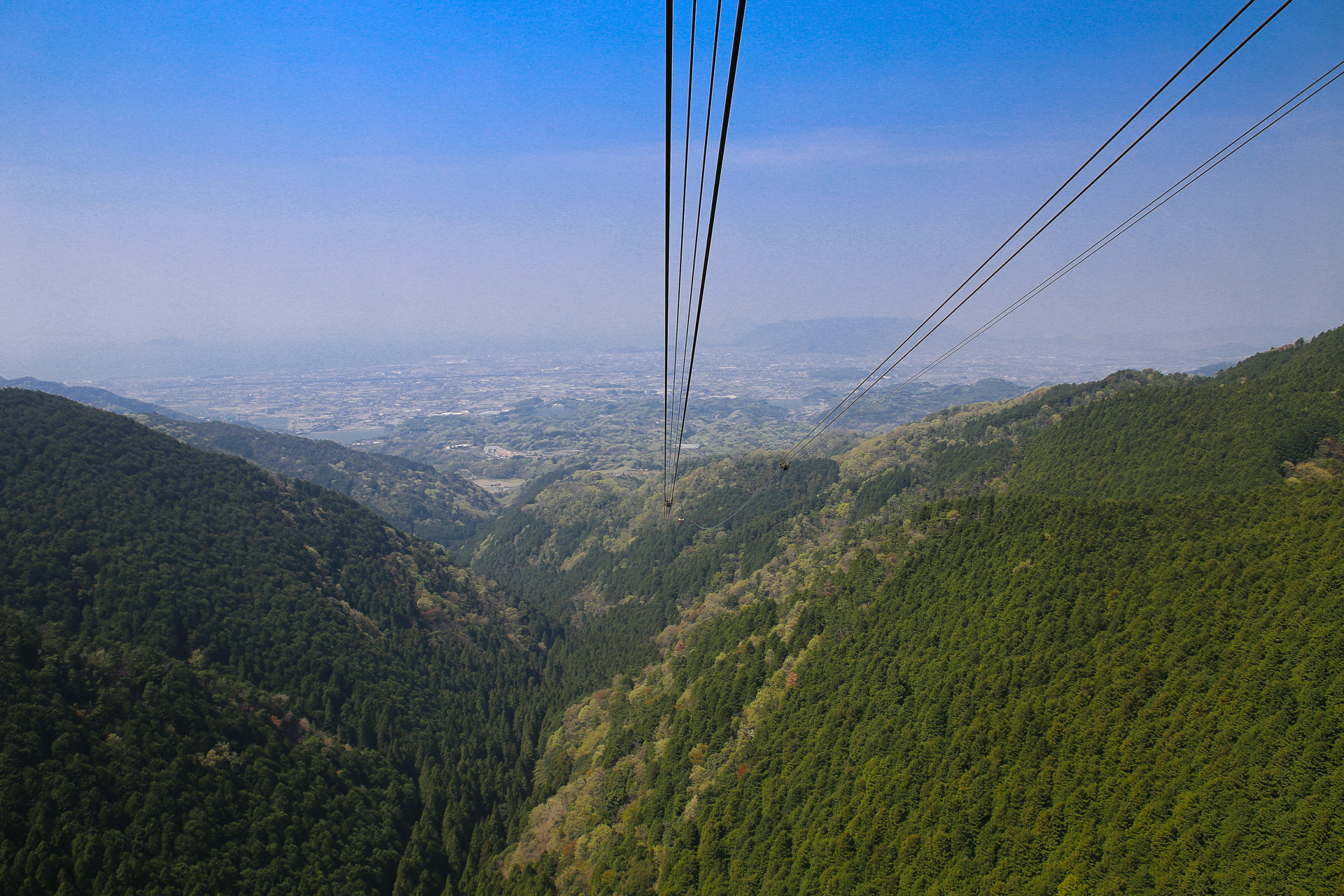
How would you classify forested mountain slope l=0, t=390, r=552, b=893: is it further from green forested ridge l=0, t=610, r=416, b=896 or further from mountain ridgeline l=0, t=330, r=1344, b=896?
mountain ridgeline l=0, t=330, r=1344, b=896

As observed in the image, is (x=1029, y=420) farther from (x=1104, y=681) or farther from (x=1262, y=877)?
(x=1262, y=877)

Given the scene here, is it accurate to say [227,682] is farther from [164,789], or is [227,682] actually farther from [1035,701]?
[1035,701]

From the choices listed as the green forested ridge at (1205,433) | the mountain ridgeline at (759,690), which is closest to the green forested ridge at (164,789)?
the mountain ridgeline at (759,690)

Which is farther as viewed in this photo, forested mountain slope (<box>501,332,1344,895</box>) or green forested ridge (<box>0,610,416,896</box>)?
green forested ridge (<box>0,610,416,896</box>)

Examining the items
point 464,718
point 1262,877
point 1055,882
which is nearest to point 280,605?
point 464,718

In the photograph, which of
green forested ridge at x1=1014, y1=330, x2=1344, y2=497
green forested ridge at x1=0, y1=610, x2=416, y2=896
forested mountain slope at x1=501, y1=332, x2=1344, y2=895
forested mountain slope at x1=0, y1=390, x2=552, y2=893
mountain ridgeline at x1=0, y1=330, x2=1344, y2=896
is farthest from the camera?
green forested ridge at x1=1014, y1=330, x2=1344, y2=497

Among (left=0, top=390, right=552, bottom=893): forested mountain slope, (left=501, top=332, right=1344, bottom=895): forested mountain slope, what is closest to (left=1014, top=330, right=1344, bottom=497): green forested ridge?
(left=501, top=332, right=1344, bottom=895): forested mountain slope

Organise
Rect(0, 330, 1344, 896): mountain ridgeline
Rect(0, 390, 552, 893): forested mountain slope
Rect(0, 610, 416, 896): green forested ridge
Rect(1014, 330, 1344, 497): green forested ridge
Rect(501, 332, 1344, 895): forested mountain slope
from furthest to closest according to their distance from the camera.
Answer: Rect(1014, 330, 1344, 497): green forested ridge < Rect(0, 390, 552, 893): forested mountain slope < Rect(0, 610, 416, 896): green forested ridge < Rect(0, 330, 1344, 896): mountain ridgeline < Rect(501, 332, 1344, 895): forested mountain slope
